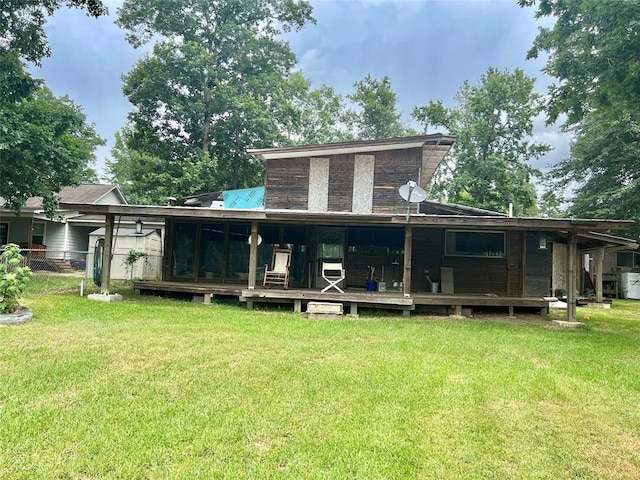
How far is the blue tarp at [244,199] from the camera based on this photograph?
12898 millimetres

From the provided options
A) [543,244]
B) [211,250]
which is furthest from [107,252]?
[543,244]

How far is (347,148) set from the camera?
10.7 meters

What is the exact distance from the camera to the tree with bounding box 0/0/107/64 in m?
13.0

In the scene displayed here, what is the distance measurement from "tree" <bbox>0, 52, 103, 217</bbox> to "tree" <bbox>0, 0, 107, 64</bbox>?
1.21m

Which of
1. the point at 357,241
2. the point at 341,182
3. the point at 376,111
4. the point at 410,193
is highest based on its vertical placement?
the point at 376,111

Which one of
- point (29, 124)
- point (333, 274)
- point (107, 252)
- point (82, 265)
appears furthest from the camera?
point (82, 265)

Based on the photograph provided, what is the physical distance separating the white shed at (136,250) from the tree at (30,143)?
2418 millimetres

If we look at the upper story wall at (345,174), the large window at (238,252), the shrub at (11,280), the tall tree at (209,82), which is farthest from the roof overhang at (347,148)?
the tall tree at (209,82)

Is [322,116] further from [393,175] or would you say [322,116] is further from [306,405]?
[306,405]

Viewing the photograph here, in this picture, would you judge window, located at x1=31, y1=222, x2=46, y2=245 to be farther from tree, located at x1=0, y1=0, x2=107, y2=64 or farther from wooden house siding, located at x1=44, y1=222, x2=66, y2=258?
tree, located at x1=0, y1=0, x2=107, y2=64

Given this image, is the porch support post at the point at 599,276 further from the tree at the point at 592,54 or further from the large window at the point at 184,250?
the large window at the point at 184,250

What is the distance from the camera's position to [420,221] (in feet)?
28.0

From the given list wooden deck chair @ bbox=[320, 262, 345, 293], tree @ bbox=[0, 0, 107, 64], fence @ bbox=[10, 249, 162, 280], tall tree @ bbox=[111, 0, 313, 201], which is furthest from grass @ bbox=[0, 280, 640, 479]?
tall tree @ bbox=[111, 0, 313, 201]

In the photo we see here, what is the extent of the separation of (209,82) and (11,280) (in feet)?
55.9
